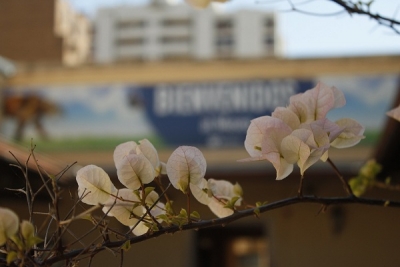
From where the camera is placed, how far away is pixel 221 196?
947 millimetres

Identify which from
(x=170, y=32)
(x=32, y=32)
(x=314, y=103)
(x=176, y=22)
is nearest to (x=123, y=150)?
(x=314, y=103)

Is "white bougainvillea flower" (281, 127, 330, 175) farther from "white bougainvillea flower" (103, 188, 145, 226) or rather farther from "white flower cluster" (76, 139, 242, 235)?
"white bougainvillea flower" (103, 188, 145, 226)

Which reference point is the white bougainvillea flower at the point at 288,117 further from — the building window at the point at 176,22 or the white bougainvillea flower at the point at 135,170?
the building window at the point at 176,22

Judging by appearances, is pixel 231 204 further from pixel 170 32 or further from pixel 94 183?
pixel 170 32

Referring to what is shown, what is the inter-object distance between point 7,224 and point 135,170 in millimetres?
212

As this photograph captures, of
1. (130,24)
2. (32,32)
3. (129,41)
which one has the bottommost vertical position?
(129,41)

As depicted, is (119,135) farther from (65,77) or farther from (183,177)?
(183,177)

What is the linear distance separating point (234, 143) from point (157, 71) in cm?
165

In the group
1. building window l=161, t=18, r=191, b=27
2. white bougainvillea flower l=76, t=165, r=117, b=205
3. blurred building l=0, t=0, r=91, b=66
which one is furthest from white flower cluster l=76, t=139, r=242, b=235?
building window l=161, t=18, r=191, b=27

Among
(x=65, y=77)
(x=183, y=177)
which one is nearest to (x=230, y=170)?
(x=65, y=77)

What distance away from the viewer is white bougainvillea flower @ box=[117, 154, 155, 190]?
0.79 meters

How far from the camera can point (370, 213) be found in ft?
19.7

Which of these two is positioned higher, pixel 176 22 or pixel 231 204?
A: pixel 231 204

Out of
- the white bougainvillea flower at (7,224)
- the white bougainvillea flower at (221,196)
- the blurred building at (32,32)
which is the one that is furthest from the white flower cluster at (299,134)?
the blurred building at (32,32)
